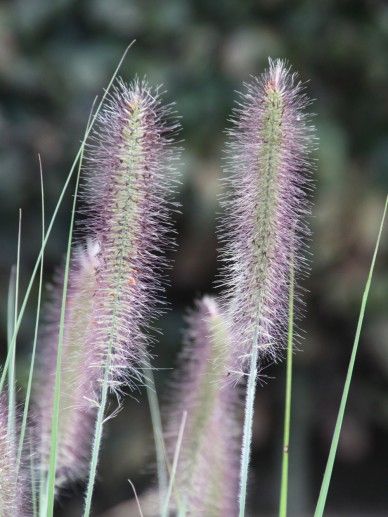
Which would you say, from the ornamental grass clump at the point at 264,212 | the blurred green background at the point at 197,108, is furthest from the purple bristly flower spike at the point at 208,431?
the blurred green background at the point at 197,108

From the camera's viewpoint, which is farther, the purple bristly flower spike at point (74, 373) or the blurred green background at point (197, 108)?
the blurred green background at point (197, 108)

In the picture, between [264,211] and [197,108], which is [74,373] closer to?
[264,211]

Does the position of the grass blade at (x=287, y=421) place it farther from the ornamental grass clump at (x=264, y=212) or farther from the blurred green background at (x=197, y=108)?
the blurred green background at (x=197, y=108)

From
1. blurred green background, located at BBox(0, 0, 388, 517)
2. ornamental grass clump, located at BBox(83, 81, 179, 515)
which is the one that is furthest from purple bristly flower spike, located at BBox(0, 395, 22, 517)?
blurred green background, located at BBox(0, 0, 388, 517)

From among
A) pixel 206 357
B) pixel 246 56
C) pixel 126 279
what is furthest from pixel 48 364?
pixel 246 56

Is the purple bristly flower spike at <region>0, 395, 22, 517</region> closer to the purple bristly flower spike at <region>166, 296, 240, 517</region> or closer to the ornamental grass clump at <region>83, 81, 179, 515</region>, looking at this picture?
the ornamental grass clump at <region>83, 81, 179, 515</region>

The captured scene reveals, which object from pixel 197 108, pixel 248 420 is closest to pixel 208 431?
pixel 248 420
